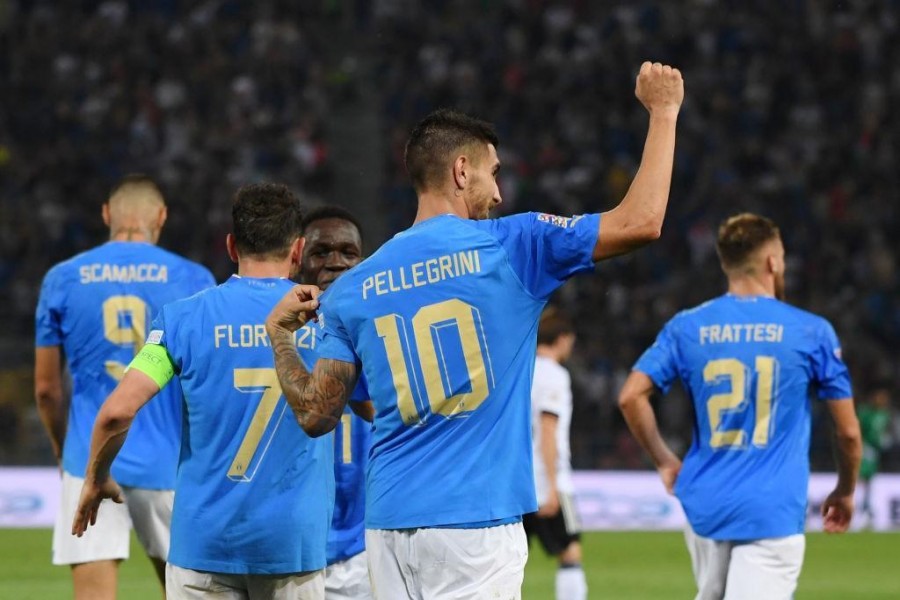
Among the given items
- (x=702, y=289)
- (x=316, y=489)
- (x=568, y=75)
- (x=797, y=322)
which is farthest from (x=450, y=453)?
(x=568, y=75)

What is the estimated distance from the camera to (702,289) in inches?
870

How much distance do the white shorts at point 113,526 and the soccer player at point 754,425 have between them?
8.06ft

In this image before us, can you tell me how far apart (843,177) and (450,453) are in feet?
68.5

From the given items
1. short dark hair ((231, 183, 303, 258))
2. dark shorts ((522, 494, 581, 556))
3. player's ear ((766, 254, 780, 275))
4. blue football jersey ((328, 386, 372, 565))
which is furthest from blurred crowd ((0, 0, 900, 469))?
short dark hair ((231, 183, 303, 258))

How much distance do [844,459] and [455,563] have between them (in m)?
3.11

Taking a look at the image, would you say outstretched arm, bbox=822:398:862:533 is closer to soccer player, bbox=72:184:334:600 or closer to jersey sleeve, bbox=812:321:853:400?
jersey sleeve, bbox=812:321:853:400

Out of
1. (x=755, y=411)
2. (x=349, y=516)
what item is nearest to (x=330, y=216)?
(x=349, y=516)

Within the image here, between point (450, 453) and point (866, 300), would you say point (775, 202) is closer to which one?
point (866, 300)

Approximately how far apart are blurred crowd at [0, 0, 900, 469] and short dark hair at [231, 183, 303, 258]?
54.3 feet

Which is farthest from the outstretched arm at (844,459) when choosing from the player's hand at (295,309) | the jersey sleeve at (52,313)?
the jersey sleeve at (52,313)

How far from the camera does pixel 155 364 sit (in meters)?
4.96

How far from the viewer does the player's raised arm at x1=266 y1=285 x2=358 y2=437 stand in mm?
4418

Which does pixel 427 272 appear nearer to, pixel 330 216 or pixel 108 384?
pixel 330 216

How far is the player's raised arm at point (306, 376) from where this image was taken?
4418 millimetres
